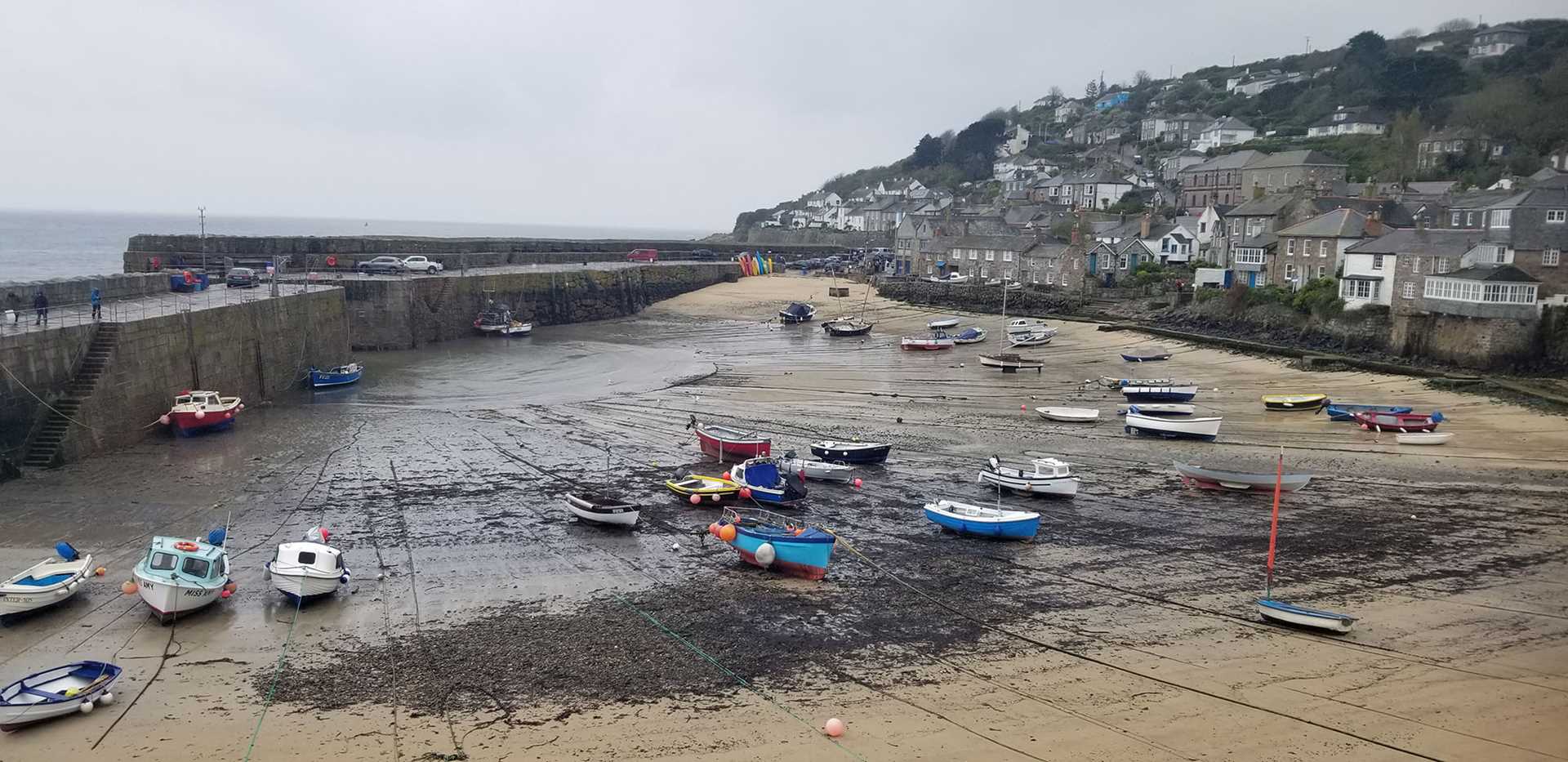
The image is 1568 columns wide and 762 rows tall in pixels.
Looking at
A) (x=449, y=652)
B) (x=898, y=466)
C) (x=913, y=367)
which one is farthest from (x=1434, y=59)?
(x=449, y=652)

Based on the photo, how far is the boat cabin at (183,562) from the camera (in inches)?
558

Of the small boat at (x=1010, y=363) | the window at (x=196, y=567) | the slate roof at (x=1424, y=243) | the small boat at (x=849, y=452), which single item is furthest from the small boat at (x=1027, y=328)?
the window at (x=196, y=567)

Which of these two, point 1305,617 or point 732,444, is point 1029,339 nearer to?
point 732,444

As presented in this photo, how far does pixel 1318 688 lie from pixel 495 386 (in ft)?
91.4

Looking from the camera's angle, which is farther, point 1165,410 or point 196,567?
point 1165,410

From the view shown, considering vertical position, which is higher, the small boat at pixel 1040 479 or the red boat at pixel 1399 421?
the red boat at pixel 1399 421

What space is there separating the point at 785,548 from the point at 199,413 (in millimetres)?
17174

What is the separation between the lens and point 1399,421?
2573 cm

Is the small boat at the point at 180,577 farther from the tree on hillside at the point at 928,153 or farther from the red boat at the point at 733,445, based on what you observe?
the tree on hillside at the point at 928,153

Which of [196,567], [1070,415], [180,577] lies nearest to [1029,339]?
[1070,415]

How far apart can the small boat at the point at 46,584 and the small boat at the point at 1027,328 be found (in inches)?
1385

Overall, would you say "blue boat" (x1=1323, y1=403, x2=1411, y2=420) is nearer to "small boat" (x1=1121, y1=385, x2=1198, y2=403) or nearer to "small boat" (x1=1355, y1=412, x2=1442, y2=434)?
"small boat" (x1=1355, y1=412, x2=1442, y2=434)

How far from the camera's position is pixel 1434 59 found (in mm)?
88625

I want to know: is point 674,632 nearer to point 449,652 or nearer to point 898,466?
point 449,652
